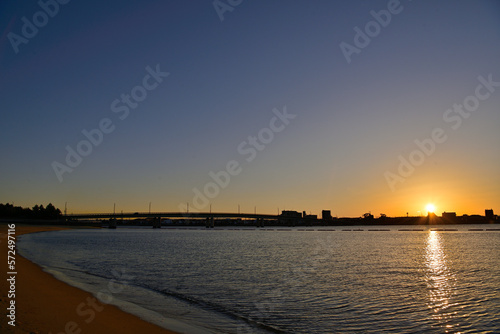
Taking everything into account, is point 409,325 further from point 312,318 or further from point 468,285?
point 468,285

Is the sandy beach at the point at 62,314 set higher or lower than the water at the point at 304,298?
higher

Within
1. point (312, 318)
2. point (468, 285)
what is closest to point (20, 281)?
point (312, 318)

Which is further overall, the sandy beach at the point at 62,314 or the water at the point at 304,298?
the water at the point at 304,298

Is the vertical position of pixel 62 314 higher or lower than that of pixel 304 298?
higher

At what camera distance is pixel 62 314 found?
1357cm

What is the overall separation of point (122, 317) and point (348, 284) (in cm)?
1619

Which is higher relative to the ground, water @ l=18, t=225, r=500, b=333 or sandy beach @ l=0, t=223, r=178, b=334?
sandy beach @ l=0, t=223, r=178, b=334

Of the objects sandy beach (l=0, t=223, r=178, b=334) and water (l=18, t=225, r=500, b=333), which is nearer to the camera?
sandy beach (l=0, t=223, r=178, b=334)

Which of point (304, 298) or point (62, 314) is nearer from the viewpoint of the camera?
point (62, 314)

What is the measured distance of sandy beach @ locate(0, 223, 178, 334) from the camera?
11500 millimetres

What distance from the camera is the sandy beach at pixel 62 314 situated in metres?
11.5

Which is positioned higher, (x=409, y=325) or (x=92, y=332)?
(x=92, y=332)

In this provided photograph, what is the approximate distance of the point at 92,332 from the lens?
11711mm

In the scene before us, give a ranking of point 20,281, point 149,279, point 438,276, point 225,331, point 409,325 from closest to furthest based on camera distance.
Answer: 1. point 225,331
2. point 409,325
3. point 20,281
4. point 149,279
5. point 438,276
